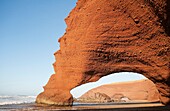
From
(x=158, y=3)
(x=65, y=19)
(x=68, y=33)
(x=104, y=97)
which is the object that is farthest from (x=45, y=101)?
(x=104, y=97)

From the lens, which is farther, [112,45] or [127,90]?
[127,90]

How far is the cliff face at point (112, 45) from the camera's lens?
17.5 m

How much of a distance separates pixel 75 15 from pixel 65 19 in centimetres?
202

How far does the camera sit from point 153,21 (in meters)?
17.2

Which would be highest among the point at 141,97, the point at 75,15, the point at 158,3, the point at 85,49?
the point at 75,15

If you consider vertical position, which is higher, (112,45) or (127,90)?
(112,45)

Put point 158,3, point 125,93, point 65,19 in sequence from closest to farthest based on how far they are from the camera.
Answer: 1. point 158,3
2. point 65,19
3. point 125,93

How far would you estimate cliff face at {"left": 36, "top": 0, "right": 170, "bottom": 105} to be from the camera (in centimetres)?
1745

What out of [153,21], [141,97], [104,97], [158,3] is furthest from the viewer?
[141,97]

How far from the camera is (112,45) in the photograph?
19.8 metres

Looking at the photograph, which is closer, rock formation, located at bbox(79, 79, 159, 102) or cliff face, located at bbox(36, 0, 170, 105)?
cliff face, located at bbox(36, 0, 170, 105)

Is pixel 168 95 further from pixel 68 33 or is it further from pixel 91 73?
pixel 68 33

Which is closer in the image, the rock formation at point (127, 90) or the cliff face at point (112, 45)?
the cliff face at point (112, 45)

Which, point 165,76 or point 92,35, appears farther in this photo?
point 92,35
